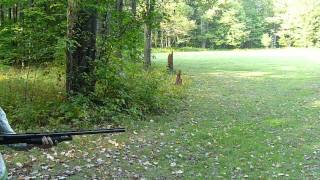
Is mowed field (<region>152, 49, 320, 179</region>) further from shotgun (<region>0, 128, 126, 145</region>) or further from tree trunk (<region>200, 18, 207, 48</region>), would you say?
tree trunk (<region>200, 18, 207, 48</region>)

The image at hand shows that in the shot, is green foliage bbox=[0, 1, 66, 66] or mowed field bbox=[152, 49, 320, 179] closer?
mowed field bbox=[152, 49, 320, 179]

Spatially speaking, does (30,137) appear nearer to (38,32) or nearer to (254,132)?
(38,32)

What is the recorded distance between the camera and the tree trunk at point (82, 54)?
41.3 ft

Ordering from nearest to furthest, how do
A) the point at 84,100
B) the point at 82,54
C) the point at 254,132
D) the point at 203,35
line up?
1. the point at 254,132
2. the point at 84,100
3. the point at 82,54
4. the point at 203,35

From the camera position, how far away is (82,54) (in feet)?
42.1

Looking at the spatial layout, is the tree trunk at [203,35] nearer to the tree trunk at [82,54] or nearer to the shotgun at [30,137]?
the tree trunk at [82,54]

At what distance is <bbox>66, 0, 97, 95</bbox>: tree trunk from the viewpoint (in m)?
12.6

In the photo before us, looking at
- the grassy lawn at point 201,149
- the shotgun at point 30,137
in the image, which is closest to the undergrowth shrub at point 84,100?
the grassy lawn at point 201,149

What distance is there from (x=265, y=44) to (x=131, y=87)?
258 ft

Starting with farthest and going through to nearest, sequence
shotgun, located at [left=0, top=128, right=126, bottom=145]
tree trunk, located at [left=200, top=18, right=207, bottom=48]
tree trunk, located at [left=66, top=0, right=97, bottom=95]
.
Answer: tree trunk, located at [left=200, top=18, right=207, bottom=48] → tree trunk, located at [left=66, top=0, right=97, bottom=95] → shotgun, located at [left=0, top=128, right=126, bottom=145]

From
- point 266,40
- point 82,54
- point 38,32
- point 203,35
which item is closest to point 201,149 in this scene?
point 82,54

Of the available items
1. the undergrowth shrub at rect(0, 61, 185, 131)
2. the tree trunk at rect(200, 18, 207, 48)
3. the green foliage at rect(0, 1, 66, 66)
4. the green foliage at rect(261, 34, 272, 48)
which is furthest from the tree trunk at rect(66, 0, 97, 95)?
the green foliage at rect(261, 34, 272, 48)

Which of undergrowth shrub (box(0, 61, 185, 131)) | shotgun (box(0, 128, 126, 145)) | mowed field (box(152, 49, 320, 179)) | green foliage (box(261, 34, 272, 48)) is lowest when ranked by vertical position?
mowed field (box(152, 49, 320, 179))

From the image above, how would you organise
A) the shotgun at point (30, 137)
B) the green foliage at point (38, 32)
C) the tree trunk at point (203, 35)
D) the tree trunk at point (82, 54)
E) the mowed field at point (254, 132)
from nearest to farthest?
the shotgun at point (30, 137) < the mowed field at point (254, 132) < the green foliage at point (38, 32) < the tree trunk at point (82, 54) < the tree trunk at point (203, 35)
